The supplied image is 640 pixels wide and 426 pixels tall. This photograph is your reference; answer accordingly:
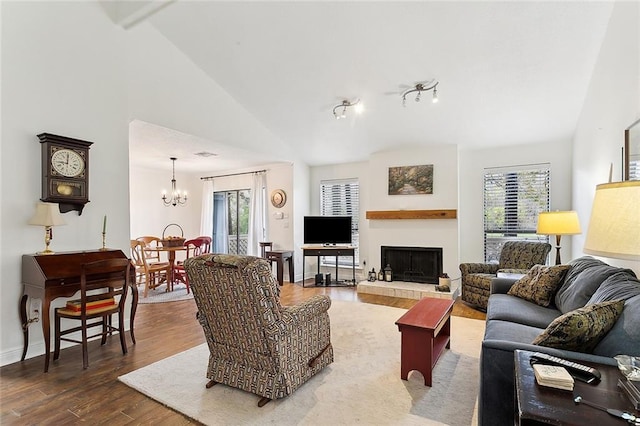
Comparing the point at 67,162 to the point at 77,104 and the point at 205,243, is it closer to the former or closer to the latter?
the point at 77,104

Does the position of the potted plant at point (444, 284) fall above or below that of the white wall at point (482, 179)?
below

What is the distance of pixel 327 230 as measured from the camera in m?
6.38

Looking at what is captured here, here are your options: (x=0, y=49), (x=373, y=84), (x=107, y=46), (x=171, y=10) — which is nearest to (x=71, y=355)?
(x=0, y=49)

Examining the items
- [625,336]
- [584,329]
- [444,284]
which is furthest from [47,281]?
[444,284]

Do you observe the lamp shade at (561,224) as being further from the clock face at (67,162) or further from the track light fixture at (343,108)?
the clock face at (67,162)

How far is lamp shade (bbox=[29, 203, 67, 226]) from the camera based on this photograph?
298cm

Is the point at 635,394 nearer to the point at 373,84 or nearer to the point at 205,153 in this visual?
the point at 373,84

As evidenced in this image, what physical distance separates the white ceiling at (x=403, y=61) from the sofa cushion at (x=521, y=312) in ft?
8.41

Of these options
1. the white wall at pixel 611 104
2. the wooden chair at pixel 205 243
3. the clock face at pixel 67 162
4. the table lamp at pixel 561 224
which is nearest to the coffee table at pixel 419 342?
the white wall at pixel 611 104

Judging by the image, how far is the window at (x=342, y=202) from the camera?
22.1 ft

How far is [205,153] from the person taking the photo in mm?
5695

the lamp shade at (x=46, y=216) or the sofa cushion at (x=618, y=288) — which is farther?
the lamp shade at (x=46, y=216)

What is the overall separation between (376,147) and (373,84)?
5.88ft

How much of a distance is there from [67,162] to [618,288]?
15.3 ft
